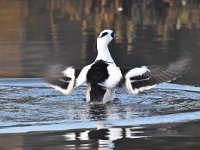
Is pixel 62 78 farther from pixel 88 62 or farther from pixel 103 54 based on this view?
pixel 88 62

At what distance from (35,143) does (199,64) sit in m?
7.43

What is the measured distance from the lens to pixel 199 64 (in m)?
16.0

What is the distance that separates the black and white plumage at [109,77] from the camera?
11328mm

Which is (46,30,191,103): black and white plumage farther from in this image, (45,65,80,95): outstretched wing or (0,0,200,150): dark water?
(0,0,200,150): dark water

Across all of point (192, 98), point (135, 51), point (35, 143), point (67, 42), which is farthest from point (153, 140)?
point (67, 42)

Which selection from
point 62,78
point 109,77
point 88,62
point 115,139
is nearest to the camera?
point 115,139

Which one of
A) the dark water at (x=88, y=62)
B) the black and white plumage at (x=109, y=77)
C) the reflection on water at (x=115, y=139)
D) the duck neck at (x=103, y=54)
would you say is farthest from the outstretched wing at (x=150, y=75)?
the reflection on water at (x=115, y=139)

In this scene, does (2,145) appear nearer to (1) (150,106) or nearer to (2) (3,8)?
(1) (150,106)

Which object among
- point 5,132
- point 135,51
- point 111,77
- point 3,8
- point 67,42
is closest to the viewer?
point 5,132

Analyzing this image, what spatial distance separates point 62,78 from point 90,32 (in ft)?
37.1

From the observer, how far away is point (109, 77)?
1135cm

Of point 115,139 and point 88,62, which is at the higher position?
point 88,62

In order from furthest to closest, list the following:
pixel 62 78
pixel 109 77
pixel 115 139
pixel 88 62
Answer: pixel 88 62, pixel 62 78, pixel 109 77, pixel 115 139

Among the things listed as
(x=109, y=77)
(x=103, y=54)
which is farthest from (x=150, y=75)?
(x=103, y=54)
